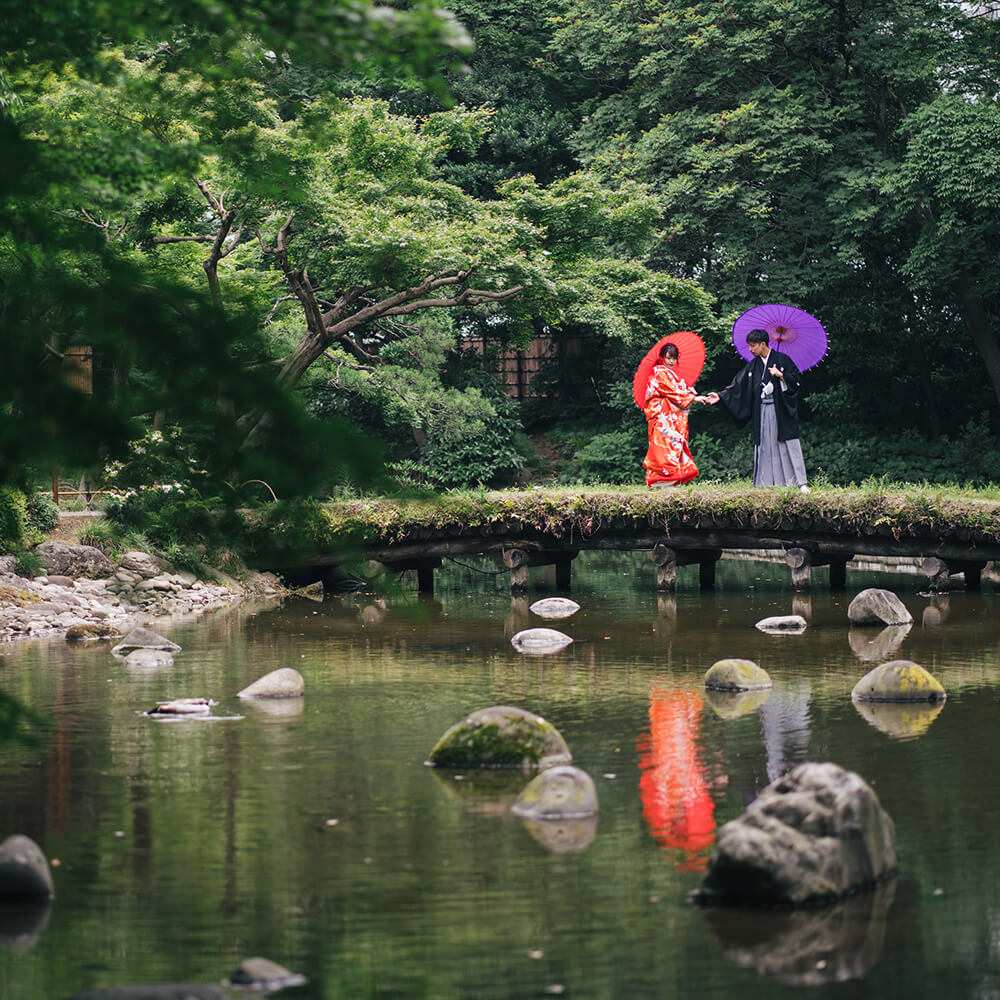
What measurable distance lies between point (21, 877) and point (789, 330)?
48.0ft

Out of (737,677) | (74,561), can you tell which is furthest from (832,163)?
(737,677)

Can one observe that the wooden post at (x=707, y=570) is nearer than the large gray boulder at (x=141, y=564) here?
No

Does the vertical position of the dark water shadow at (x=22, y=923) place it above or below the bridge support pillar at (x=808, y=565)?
above

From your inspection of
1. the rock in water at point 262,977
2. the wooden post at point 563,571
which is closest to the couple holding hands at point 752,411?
the wooden post at point 563,571

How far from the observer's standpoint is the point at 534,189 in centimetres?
2089

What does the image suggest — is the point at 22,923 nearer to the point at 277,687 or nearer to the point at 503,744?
the point at 503,744

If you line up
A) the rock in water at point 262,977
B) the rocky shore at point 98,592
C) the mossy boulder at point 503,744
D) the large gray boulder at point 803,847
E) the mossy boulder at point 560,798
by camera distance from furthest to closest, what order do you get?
1. the rocky shore at point 98,592
2. the mossy boulder at point 503,744
3. the mossy boulder at point 560,798
4. the large gray boulder at point 803,847
5. the rock in water at point 262,977

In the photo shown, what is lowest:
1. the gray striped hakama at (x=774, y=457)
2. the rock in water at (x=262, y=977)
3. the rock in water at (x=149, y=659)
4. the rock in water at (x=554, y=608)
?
the rock in water at (x=554, y=608)

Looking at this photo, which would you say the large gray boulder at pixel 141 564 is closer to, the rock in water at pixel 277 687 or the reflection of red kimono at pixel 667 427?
the reflection of red kimono at pixel 667 427

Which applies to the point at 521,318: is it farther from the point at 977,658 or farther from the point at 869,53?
the point at 977,658

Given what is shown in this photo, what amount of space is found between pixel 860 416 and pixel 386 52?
23.6 metres

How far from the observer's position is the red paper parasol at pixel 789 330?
18.3 metres

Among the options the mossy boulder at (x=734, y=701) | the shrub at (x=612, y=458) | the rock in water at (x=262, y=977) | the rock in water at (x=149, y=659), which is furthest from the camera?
the shrub at (x=612, y=458)

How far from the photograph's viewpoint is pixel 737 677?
34.3 feet
